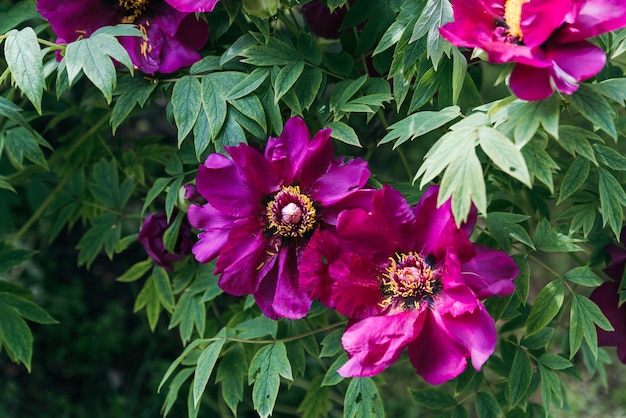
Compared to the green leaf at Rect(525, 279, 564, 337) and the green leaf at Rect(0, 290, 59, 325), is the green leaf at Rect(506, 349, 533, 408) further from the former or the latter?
the green leaf at Rect(0, 290, 59, 325)

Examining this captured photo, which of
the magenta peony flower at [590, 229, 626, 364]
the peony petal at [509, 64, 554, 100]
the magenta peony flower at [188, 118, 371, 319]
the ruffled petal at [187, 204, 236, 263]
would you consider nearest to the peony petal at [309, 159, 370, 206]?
the magenta peony flower at [188, 118, 371, 319]

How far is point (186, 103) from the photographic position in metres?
1.03

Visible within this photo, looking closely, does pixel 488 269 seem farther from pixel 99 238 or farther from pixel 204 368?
pixel 99 238

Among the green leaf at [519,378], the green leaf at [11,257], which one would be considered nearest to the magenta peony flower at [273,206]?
the green leaf at [519,378]

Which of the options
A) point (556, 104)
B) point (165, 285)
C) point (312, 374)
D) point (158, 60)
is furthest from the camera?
point (312, 374)

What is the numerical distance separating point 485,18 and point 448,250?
10.2 inches

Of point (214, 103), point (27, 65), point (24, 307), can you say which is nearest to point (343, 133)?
point (214, 103)

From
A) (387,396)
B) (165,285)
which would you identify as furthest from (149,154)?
(387,396)

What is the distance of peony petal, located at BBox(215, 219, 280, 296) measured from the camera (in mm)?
966

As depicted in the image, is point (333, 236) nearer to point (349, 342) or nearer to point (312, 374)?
point (349, 342)

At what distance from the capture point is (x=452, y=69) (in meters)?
1.00

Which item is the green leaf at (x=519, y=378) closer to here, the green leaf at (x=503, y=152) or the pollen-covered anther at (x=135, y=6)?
the green leaf at (x=503, y=152)

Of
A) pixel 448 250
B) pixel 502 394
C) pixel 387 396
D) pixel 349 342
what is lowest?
pixel 387 396

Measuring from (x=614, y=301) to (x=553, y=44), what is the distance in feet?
1.67
